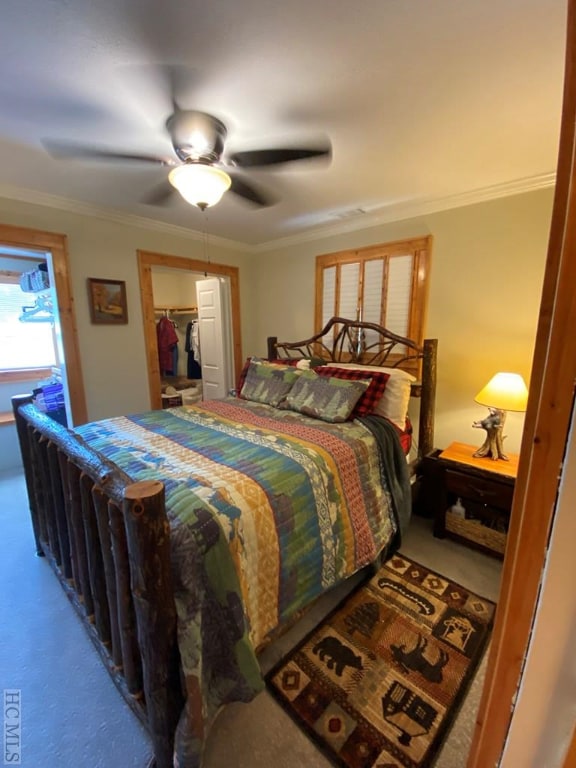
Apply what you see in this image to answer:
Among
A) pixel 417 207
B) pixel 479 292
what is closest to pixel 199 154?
pixel 417 207

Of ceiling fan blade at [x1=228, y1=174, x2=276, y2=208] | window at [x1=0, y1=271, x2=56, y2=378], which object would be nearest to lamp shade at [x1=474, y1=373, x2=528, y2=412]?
ceiling fan blade at [x1=228, y1=174, x2=276, y2=208]

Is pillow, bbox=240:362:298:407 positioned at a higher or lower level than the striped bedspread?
higher

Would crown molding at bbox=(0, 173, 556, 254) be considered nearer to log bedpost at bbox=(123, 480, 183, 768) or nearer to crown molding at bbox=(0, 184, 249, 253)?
crown molding at bbox=(0, 184, 249, 253)

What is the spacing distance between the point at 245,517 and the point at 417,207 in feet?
9.17

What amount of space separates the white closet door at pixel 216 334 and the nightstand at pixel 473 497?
266cm

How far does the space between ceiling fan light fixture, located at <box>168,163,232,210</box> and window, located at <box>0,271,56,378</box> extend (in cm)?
274

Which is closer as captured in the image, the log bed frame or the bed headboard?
the log bed frame

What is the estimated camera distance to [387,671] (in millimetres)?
1396

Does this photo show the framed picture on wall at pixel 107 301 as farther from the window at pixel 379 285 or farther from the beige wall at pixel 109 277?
the window at pixel 379 285

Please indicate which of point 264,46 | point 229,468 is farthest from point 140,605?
point 264,46

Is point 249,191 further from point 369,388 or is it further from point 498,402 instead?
point 498,402

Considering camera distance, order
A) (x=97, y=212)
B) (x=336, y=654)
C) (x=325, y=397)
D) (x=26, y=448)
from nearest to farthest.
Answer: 1. (x=336, y=654)
2. (x=26, y=448)
3. (x=325, y=397)
4. (x=97, y=212)

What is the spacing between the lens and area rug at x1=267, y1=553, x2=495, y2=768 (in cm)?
117

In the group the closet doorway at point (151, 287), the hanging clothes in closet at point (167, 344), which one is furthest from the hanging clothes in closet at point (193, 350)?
the closet doorway at point (151, 287)
